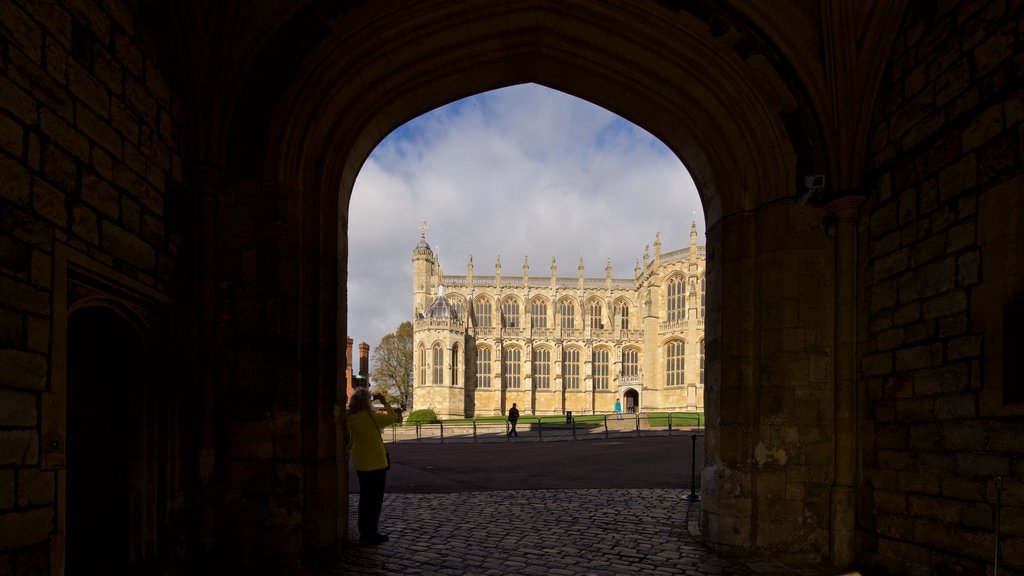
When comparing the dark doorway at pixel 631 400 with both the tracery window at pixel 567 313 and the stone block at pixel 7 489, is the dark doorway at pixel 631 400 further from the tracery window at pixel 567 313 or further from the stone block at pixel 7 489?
the stone block at pixel 7 489

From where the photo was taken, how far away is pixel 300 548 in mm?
6074

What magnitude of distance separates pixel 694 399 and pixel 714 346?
4253cm

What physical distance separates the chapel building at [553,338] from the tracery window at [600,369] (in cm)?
9

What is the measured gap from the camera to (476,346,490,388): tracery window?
58.2 metres

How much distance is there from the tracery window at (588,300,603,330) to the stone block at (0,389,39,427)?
191 feet

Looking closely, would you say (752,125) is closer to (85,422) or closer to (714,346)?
(714,346)

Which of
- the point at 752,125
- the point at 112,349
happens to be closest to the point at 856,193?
the point at 752,125

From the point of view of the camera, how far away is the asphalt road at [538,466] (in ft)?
38.7

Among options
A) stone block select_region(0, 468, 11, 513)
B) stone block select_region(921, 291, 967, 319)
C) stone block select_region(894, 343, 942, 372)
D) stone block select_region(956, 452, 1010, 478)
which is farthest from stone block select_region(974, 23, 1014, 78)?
stone block select_region(0, 468, 11, 513)

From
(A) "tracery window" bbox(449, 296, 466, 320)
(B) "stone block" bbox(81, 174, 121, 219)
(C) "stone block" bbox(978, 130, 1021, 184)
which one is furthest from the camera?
(A) "tracery window" bbox(449, 296, 466, 320)

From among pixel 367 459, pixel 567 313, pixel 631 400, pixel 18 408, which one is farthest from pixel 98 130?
pixel 567 313

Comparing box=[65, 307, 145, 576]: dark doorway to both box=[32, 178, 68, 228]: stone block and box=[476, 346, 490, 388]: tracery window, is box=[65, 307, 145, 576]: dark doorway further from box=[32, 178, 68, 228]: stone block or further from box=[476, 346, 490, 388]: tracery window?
box=[476, 346, 490, 388]: tracery window

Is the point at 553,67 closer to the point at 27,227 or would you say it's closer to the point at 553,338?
A: the point at 27,227

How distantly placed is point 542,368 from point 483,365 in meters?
5.39
